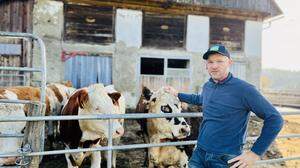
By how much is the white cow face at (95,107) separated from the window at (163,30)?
34.2 feet

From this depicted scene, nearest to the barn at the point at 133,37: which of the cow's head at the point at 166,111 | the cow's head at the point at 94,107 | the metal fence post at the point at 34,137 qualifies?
the cow's head at the point at 166,111

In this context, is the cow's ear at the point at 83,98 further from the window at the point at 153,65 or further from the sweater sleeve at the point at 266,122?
the window at the point at 153,65

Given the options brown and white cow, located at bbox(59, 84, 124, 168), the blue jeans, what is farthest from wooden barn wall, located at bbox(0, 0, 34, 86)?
the blue jeans

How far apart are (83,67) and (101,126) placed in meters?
9.64

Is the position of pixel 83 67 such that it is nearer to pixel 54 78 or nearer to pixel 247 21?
pixel 54 78

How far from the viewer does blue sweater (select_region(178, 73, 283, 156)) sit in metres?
3.01

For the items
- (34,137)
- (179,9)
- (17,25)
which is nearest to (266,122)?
(34,137)

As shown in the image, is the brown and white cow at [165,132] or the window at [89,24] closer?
the brown and white cow at [165,132]

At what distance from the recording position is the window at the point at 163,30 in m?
16.4

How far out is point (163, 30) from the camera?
54.8 feet

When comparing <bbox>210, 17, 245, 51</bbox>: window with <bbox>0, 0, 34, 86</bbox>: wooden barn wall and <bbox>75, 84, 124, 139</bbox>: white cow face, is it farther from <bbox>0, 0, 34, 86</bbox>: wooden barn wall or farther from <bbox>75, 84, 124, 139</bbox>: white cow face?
<bbox>75, 84, 124, 139</bbox>: white cow face

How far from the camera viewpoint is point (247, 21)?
18359 mm

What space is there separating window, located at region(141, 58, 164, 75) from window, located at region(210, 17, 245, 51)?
255cm

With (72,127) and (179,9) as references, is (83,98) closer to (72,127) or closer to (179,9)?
(72,127)
